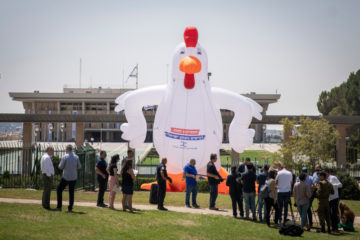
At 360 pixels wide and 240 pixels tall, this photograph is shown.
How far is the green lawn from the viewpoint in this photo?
7953 millimetres

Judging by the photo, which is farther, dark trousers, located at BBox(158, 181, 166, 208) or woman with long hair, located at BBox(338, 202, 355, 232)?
dark trousers, located at BBox(158, 181, 166, 208)

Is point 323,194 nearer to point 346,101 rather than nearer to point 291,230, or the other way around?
point 291,230

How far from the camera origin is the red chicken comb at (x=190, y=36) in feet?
50.1

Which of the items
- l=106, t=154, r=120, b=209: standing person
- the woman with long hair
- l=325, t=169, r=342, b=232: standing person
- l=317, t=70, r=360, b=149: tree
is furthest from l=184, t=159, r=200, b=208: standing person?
l=317, t=70, r=360, b=149: tree

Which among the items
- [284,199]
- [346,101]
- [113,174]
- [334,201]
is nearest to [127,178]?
[113,174]

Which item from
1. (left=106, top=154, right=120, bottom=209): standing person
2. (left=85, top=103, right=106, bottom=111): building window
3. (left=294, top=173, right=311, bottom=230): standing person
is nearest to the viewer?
(left=294, top=173, right=311, bottom=230): standing person

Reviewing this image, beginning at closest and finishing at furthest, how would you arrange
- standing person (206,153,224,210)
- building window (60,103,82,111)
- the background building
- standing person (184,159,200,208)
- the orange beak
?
standing person (206,153,224,210) < standing person (184,159,200,208) < the orange beak < the background building < building window (60,103,82,111)

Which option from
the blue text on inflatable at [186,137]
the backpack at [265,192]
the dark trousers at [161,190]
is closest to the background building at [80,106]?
the blue text on inflatable at [186,137]

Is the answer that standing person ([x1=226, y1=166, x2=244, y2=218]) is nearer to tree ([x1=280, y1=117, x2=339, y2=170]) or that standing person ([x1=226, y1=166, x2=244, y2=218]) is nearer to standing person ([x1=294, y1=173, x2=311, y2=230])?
standing person ([x1=294, y1=173, x2=311, y2=230])

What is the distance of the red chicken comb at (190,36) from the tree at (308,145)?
795 cm

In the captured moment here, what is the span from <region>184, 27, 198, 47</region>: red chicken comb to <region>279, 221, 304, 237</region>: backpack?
28.0 feet

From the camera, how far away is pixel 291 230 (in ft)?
29.5

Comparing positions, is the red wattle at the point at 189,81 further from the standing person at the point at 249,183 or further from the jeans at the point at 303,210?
the jeans at the point at 303,210

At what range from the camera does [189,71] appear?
14438 millimetres
